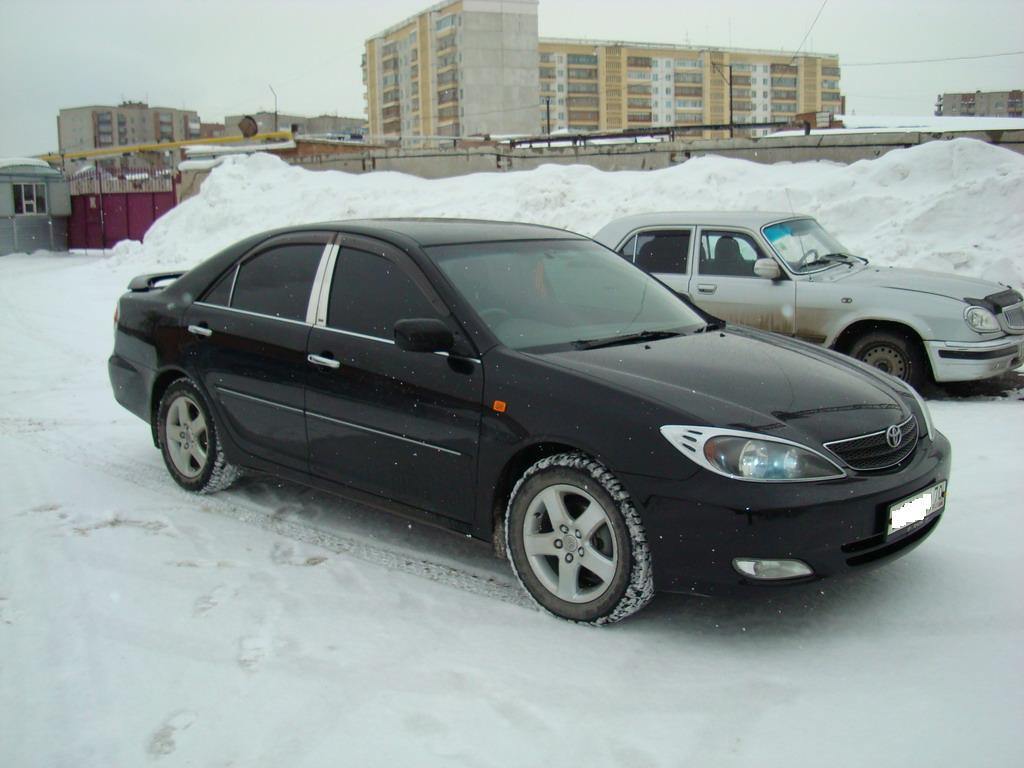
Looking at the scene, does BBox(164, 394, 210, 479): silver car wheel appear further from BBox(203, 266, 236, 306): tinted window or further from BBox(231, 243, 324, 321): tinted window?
BBox(231, 243, 324, 321): tinted window

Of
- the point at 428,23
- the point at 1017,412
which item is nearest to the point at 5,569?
the point at 1017,412

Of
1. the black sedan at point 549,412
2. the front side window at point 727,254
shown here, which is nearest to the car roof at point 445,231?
the black sedan at point 549,412

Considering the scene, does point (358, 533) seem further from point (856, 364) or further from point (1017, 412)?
point (1017, 412)

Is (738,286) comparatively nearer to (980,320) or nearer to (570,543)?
(980,320)

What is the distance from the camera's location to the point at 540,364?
3908 mm

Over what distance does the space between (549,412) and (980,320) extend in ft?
16.8

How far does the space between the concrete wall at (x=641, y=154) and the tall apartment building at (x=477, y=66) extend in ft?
243

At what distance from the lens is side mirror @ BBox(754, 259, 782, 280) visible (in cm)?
805

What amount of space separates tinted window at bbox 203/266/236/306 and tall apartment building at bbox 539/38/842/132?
11647cm

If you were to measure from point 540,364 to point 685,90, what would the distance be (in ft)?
430

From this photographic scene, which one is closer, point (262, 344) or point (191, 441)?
point (262, 344)

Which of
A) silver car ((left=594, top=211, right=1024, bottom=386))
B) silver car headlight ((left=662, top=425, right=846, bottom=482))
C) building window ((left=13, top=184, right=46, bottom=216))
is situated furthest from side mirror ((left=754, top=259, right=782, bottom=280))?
building window ((left=13, top=184, right=46, bottom=216))

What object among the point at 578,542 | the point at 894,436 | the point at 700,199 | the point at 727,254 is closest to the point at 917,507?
the point at 894,436

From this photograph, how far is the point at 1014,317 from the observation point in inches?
309
